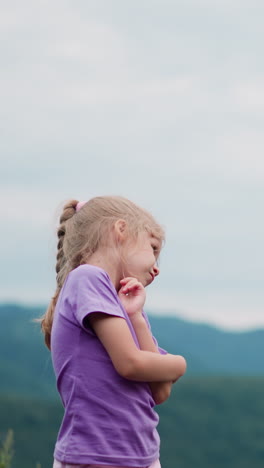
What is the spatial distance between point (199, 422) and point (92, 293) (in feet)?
66.9

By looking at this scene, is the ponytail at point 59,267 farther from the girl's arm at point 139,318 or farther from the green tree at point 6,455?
the green tree at point 6,455

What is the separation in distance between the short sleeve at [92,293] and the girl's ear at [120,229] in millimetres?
174

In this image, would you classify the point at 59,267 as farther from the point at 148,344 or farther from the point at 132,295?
the point at 148,344

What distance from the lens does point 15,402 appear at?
74.0 ft

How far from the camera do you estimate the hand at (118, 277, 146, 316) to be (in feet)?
11.3

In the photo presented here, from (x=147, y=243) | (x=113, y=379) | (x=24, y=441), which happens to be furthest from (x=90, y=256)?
(x=24, y=441)

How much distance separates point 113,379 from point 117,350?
0.15 meters

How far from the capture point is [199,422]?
23062mm

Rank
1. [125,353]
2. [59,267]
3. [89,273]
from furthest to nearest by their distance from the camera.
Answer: [59,267] < [89,273] < [125,353]

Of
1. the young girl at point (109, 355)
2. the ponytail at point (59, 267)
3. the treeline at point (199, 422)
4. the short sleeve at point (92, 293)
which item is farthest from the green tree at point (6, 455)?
the treeline at point (199, 422)

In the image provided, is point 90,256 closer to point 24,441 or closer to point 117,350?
point 117,350

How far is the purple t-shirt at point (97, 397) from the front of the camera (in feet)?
11.0

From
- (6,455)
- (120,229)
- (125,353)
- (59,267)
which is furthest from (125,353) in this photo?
(6,455)

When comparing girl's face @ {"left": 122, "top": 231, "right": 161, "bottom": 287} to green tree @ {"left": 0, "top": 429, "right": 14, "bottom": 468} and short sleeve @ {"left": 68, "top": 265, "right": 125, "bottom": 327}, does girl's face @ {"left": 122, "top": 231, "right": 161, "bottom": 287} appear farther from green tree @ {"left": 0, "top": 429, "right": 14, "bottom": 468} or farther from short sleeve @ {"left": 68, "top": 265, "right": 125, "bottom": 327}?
green tree @ {"left": 0, "top": 429, "right": 14, "bottom": 468}
